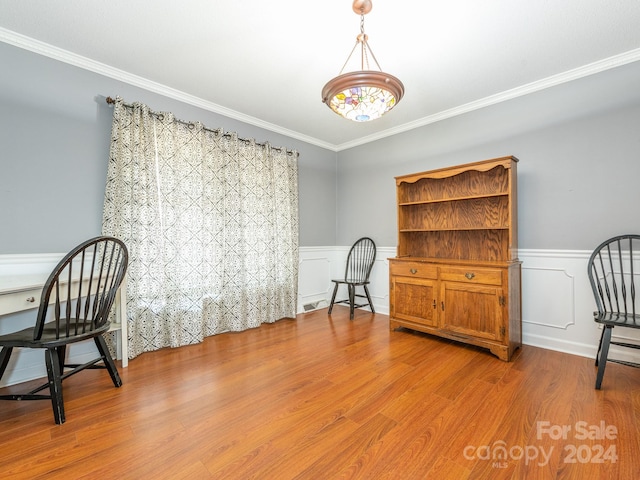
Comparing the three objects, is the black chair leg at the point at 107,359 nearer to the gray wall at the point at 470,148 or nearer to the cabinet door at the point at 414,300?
the gray wall at the point at 470,148

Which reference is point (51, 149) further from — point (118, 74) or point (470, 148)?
point (470, 148)

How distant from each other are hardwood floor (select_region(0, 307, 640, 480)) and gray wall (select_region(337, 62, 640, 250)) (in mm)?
Result: 1164

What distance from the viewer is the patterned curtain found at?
8.30 ft

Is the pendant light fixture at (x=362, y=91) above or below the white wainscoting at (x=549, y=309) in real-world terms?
above

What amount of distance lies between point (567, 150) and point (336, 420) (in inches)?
115

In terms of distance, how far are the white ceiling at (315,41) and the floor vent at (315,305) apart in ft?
8.61

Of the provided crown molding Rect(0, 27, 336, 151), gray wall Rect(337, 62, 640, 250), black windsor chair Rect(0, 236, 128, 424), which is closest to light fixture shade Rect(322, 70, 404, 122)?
gray wall Rect(337, 62, 640, 250)

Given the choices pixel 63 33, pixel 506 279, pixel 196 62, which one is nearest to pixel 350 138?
pixel 196 62

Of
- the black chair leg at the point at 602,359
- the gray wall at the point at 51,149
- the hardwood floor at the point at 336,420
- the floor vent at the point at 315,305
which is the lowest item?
the hardwood floor at the point at 336,420

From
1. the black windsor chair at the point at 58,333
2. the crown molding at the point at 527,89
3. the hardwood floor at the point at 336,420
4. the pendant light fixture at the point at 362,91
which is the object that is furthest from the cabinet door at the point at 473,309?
the black windsor chair at the point at 58,333

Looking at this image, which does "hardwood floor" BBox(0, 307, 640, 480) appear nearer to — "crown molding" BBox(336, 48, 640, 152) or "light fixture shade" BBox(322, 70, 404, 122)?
"light fixture shade" BBox(322, 70, 404, 122)

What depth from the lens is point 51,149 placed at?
7.34 ft

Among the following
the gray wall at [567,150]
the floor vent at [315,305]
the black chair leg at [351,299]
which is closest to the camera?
the gray wall at [567,150]

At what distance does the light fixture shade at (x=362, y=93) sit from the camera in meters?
1.58
